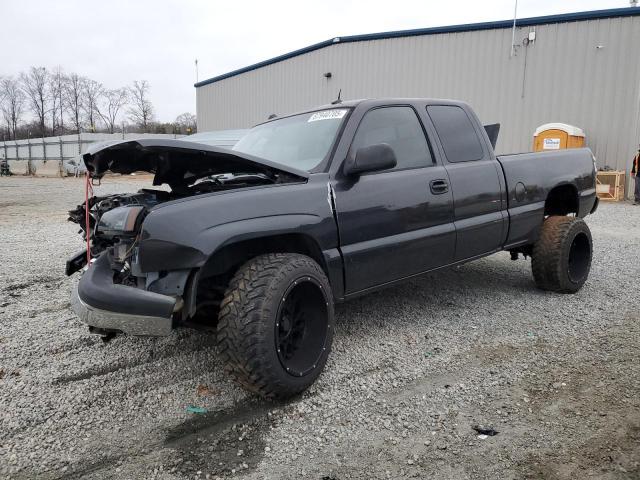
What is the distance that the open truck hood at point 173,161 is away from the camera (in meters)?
2.60

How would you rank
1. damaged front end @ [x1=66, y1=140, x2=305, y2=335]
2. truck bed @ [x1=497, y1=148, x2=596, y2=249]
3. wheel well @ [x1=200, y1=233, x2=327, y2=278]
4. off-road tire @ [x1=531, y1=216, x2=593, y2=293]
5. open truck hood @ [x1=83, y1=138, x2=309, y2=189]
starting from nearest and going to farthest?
1. damaged front end @ [x1=66, y1=140, x2=305, y2=335]
2. open truck hood @ [x1=83, y1=138, x2=309, y2=189]
3. wheel well @ [x1=200, y1=233, x2=327, y2=278]
4. truck bed @ [x1=497, y1=148, x2=596, y2=249]
5. off-road tire @ [x1=531, y1=216, x2=593, y2=293]

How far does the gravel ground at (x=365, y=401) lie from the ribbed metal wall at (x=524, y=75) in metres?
13.2

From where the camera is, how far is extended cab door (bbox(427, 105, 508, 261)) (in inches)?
157

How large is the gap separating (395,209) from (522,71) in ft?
51.6

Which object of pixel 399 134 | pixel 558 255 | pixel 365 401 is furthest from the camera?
pixel 558 255

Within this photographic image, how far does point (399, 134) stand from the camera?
12.5ft

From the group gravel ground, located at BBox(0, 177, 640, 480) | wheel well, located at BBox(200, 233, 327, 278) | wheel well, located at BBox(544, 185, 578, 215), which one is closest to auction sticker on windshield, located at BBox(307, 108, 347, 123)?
wheel well, located at BBox(200, 233, 327, 278)

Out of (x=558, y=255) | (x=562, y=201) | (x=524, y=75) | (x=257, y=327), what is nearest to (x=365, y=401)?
(x=257, y=327)

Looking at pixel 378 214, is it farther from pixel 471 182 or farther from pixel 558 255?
pixel 558 255

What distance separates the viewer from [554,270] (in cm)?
473

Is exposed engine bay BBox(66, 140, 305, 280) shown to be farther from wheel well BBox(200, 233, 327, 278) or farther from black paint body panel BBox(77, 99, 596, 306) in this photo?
wheel well BBox(200, 233, 327, 278)

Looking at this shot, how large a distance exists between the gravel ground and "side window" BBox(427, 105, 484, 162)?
4.57ft

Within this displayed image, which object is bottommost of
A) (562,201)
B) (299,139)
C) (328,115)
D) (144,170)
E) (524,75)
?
(562,201)

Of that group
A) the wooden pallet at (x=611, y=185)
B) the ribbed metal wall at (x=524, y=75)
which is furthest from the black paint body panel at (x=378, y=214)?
the ribbed metal wall at (x=524, y=75)
